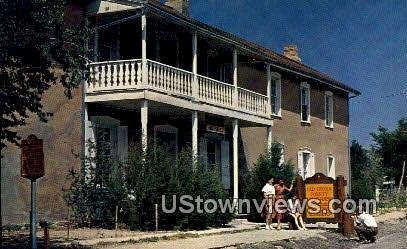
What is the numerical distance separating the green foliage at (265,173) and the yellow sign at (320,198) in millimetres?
2510

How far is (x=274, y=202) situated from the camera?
22125 millimetres

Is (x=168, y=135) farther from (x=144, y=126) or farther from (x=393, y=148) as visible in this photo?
(x=393, y=148)

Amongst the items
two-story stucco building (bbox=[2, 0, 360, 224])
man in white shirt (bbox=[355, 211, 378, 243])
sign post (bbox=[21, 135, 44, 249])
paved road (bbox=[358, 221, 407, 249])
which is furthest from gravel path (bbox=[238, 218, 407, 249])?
sign post (bbox=[21, 135, 44, 249])

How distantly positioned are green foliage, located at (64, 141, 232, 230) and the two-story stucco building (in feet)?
3.07

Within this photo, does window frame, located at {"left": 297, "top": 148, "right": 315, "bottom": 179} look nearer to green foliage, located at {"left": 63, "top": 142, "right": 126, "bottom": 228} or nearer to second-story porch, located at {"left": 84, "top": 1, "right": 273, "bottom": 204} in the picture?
second-story porch, located at {"left": 84, "top": 1, "right": 273, "bottom": 204}

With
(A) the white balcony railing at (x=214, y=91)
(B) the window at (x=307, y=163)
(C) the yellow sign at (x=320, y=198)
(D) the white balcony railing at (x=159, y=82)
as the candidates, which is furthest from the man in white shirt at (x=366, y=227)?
(B) the window at (x=307, y=163)

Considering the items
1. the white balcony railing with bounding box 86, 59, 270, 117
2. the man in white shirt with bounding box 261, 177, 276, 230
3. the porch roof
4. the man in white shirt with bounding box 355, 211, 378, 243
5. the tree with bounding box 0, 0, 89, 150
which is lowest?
the man in white shirt with bounding box 355, 211, 378, 243

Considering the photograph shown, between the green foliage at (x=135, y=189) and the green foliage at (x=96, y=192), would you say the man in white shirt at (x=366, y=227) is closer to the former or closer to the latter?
the green foliage at (x=135, y=189)

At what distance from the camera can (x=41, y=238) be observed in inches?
612

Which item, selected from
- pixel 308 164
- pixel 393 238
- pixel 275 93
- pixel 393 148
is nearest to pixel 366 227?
pixel 393 238

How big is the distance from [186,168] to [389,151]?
1591 inches

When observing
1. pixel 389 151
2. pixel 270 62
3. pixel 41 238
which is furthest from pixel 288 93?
pixel 389 151

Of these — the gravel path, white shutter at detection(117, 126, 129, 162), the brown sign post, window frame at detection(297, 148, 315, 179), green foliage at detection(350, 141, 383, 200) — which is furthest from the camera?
green foliage at detection(350, 141, 383, 200)

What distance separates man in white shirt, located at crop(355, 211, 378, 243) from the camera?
19.4 m
